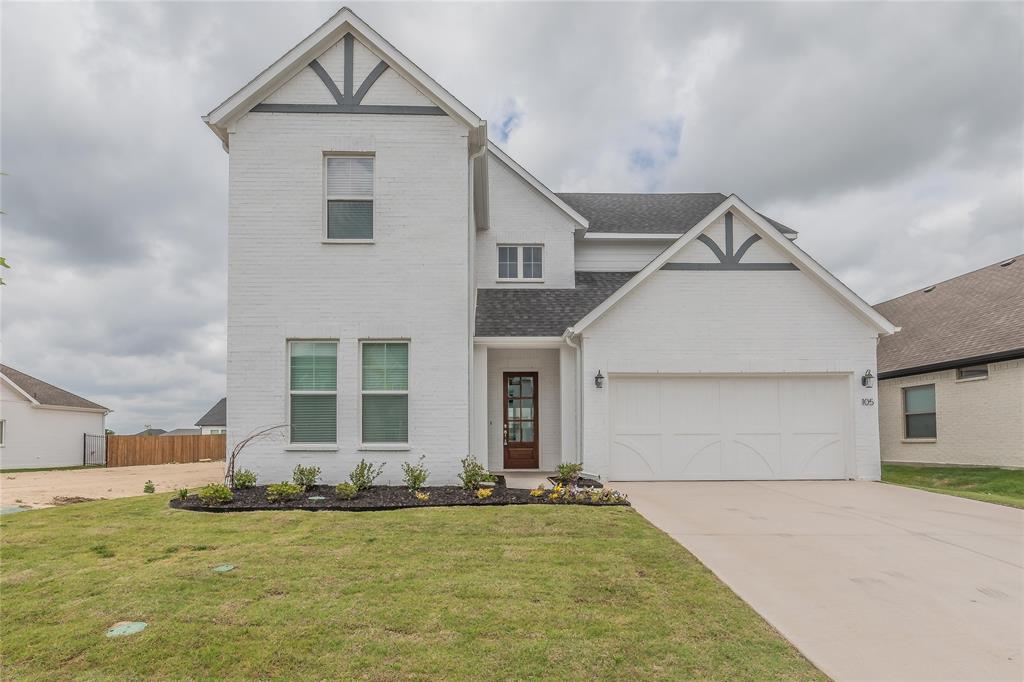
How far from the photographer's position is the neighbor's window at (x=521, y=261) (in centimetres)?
1673

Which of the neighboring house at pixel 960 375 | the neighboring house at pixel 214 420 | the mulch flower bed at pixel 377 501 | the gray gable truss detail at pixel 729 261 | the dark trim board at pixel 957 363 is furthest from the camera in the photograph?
the neighboring house at pixel 214 420

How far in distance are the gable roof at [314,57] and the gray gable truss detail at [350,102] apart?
0.16 meters

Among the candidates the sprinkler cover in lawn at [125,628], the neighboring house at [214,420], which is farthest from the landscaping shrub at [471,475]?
the neighboring house at [214,420]

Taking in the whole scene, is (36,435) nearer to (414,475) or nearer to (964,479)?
(414,475)

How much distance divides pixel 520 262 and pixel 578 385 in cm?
451

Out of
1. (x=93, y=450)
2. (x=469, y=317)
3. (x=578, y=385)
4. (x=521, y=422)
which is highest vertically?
(x=469, y=317)

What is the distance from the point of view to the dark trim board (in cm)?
1477

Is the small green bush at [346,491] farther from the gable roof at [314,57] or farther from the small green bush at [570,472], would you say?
the gable roof at [314,57]

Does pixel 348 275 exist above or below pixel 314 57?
below

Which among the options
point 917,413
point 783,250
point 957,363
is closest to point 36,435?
point 783,250

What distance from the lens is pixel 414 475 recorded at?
10914 mm

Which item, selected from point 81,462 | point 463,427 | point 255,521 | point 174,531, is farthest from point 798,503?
point 81,462

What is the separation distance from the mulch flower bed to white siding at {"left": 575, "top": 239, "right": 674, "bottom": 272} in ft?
28.7

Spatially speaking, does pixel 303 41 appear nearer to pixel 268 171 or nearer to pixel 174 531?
pixel 268 171
